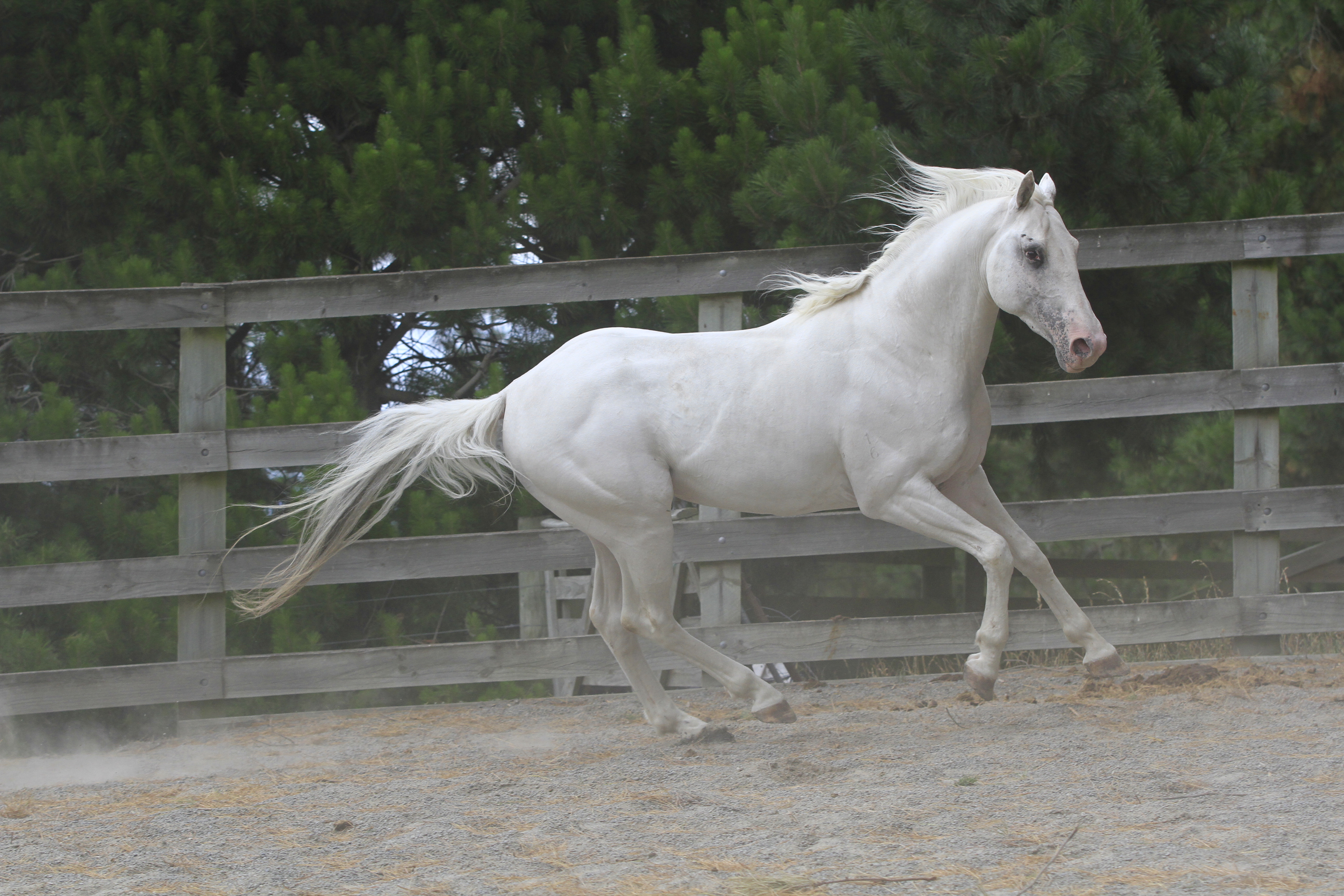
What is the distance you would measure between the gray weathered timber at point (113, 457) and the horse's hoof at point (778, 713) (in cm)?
227

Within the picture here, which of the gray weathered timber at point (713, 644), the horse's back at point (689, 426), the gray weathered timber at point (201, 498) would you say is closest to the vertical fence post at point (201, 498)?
the gray weathered timber at point (201, 498)

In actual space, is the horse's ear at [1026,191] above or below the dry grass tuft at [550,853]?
above

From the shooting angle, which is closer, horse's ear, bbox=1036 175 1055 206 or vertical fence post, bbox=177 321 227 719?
horse's ear, bbox=1036 175 1055 206

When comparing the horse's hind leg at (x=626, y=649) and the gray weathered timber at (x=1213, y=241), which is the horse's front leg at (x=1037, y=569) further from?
the gray weathered timber at (x=1213, y=241)

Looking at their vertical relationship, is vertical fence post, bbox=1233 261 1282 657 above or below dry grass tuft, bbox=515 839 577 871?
above

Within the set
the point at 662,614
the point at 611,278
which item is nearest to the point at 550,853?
the point at 662,614

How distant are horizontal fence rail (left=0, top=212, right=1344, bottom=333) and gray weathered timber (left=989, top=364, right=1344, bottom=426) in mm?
488

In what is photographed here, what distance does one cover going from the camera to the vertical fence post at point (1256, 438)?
470 centimetres

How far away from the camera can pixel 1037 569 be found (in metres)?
3.91

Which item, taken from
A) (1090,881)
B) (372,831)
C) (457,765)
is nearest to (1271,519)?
(1090,881)

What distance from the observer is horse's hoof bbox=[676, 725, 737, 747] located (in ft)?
12.6

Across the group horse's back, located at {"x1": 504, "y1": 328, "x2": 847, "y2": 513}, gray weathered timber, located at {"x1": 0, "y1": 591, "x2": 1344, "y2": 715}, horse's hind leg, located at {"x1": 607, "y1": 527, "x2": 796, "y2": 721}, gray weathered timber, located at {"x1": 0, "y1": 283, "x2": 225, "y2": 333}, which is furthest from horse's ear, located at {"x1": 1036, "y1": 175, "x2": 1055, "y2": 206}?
gray weathered timber, located at {"x1": 0, "y1": 283, "x2": 225, "y2": 333}

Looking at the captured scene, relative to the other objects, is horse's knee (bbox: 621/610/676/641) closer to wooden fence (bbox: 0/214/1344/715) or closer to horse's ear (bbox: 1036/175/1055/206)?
wooden fence (bbox: 0/214/1344/715)

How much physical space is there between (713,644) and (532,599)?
205cm
